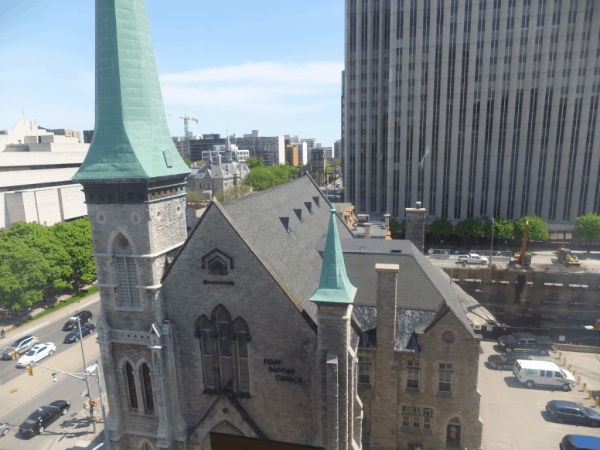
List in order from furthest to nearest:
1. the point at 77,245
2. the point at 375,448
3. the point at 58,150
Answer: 1. the point at 58,150
2. the point at 77,245
3. the point at 375,448

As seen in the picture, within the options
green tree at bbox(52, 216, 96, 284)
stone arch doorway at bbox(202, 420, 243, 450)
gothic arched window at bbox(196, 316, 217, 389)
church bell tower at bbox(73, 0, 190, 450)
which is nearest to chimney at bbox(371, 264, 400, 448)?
stone arch doorway at bbox(202, 420, 243, 450)

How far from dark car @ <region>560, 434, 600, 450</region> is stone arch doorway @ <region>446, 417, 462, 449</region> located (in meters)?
7.99

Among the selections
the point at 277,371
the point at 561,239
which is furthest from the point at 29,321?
the point at 561,239

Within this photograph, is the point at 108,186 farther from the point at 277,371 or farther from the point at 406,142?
the point at 406,142

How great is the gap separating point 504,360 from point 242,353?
Result: 103 ft

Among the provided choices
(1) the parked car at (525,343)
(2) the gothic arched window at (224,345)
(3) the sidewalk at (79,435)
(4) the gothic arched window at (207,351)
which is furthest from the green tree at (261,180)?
(2) the gothic arched window at (224,345)

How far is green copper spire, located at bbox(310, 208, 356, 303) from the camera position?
17703 millimetres

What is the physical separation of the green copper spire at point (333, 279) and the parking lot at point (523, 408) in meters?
19.6

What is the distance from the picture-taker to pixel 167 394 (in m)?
21.3

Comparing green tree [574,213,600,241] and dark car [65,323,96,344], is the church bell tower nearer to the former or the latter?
dark car [65,323,96,344]

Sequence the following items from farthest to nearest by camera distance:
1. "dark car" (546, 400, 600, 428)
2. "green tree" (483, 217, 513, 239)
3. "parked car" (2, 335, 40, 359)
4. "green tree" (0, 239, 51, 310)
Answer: "green tree" (483, 217, 513, 239) → "green tree" (0, 239, 51, 310) → "parked car" (2, 335, 40, 359) → "dark car" (546, 400, 600, 428)

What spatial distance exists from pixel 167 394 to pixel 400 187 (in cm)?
7824

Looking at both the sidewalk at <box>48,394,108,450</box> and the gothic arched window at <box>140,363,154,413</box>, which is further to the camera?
the sidewalk at <box>48,394,108,450</box>

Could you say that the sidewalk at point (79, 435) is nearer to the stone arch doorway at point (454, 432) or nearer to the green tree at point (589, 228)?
the stone arch doorway at point (454, 432)
